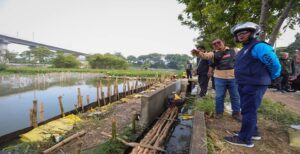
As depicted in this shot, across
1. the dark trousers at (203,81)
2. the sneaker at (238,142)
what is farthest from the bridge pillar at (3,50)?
the sneaker at (238,142)

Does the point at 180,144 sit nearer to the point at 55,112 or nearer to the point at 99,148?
the point at 99,148

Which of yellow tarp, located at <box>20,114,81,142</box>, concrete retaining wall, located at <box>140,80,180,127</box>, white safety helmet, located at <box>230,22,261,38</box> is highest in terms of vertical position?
white safety helmet, located at <box>230,22,261,38</box>

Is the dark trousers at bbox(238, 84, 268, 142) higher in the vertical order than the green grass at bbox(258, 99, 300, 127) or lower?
higher

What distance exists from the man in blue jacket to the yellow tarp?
5.70 meters

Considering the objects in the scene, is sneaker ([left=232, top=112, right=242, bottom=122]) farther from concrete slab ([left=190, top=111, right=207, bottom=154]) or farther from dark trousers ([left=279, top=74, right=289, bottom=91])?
dark trousers ([left=279, top=74, right=289, bottom=91])

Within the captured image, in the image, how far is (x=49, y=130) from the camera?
642cm

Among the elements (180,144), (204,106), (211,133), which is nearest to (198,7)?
(204,106)

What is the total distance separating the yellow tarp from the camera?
5.97m

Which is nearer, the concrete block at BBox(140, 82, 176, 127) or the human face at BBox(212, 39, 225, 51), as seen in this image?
the human face at BBox(212, 39, 225, 51)

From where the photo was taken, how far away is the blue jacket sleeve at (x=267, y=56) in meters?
2.46

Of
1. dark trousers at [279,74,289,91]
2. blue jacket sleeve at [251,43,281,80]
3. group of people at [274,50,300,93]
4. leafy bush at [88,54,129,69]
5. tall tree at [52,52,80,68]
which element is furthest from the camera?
leafy bush at [88,54,129,69]

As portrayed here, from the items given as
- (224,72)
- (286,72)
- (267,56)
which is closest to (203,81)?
(224,72)

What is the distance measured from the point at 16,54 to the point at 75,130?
A: 220 feet

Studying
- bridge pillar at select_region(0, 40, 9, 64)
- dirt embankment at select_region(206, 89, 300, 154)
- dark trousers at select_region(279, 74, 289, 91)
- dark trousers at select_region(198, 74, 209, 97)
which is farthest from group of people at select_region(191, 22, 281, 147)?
bridge pillar at select_region(0, 40, 9, 64)
